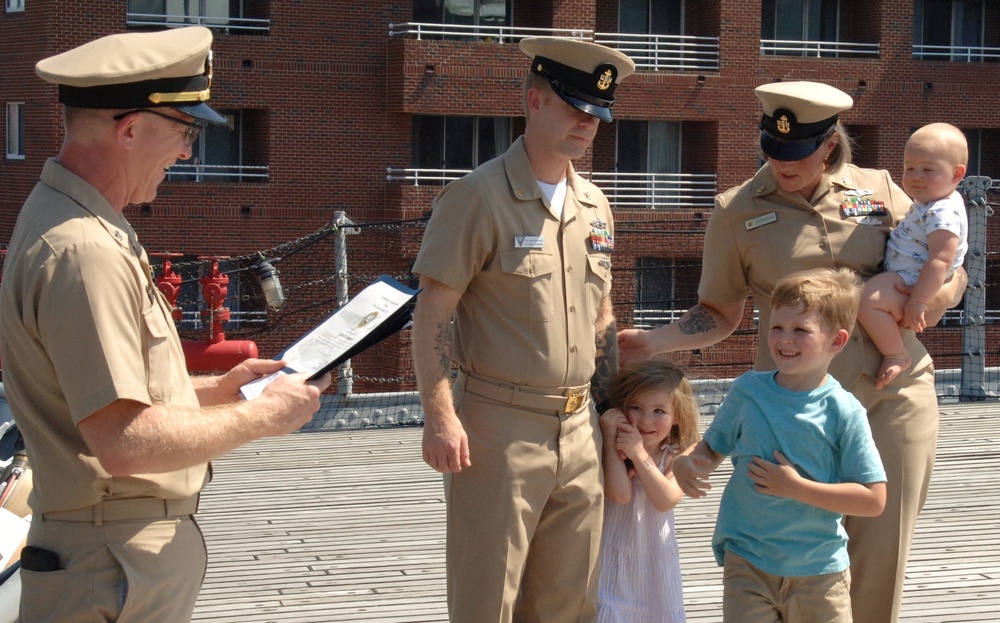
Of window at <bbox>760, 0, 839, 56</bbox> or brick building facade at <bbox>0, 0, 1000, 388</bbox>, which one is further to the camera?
window at <bbox>760, 0, 839, 56</bbox>

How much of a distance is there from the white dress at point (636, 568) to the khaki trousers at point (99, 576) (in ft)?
5.79

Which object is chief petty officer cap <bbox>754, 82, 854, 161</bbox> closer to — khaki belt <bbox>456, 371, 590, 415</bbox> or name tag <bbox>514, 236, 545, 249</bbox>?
name tag <bbox>514, 236, 545, 249</bbox>

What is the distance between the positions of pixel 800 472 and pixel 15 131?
24.3 metres

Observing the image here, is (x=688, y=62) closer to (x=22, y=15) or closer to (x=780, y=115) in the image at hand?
(x=22, y=15)

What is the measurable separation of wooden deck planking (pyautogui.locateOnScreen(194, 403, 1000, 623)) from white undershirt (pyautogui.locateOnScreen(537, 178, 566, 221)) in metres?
1.93

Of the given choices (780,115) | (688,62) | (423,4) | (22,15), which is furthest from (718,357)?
(780,115)

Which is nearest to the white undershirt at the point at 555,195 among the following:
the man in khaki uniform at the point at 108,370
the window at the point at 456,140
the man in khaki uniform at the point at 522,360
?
the man in khaki uniform at the point at 522,360

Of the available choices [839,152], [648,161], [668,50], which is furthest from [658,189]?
[839,152]

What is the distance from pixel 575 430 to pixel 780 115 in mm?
1189

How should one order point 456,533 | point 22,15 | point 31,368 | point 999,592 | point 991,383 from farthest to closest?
point 22,15, point 991,383, point 999,592, point 456,533, point 31,368

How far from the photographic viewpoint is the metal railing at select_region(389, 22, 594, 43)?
1000 inches

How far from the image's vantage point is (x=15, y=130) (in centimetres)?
2528

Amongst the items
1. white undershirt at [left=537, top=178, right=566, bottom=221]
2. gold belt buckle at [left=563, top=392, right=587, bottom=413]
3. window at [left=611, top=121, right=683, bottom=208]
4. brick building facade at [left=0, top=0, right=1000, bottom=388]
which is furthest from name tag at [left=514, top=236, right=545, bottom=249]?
window at [left=611, top=121, right=683, bottom=208]

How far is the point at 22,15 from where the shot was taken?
24.4 m
